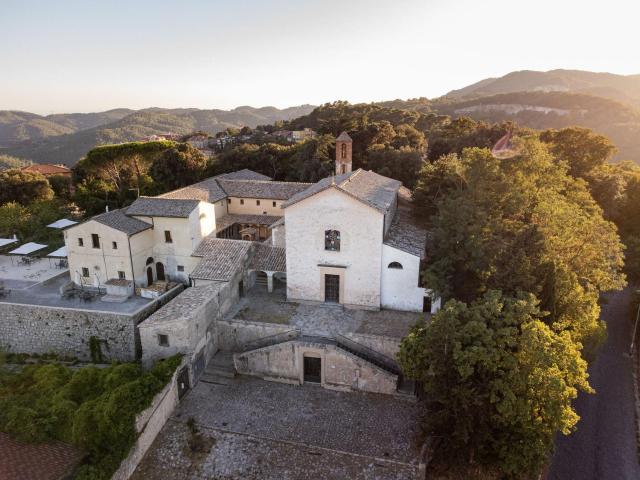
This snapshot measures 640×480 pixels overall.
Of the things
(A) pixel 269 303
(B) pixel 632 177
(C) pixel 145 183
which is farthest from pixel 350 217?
(B) pixel 632 177

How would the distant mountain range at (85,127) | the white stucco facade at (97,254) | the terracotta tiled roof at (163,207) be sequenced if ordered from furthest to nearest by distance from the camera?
the distant mountain range at (85,127), the terracotta tiled roof at (163,207), the white stucco facade at (97,254)

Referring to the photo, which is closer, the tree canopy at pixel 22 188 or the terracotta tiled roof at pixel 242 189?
the terracotta tiled roof at pixel 242 189

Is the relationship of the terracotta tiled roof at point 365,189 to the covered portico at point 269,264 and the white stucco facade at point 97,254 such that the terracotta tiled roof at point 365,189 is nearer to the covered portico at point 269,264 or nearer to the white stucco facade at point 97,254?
the covered portico at point 269,264

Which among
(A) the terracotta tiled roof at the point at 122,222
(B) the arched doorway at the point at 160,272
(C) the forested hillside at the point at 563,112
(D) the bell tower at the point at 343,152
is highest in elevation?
(C) the forested hillside at the point at 563,112

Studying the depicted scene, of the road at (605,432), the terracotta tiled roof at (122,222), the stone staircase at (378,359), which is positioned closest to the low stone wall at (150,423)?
the stone staircase at (378,359)

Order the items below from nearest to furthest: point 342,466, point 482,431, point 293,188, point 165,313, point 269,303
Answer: point 482,431 → point 342,466 → point 165,313 → point 269,303 → point 293,188

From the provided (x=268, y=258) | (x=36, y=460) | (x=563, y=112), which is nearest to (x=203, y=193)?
(x=268, y=258)

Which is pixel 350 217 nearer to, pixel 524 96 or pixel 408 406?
pixel 408 406

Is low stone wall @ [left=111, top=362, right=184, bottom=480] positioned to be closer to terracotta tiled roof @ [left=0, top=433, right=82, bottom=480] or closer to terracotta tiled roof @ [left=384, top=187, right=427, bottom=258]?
terracotta tiled roof @ [left=0, top=433, right=82, bottom=480]
